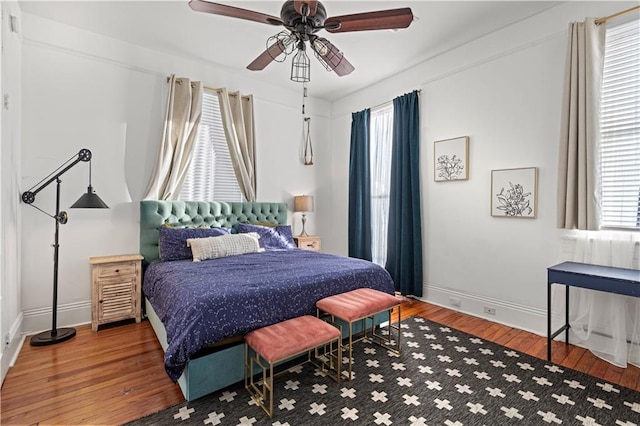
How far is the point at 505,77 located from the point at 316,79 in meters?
2.54

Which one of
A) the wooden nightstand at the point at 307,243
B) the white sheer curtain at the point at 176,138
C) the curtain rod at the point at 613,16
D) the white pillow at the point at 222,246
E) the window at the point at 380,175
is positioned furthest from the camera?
the wooden nightstand at the point at 307,243

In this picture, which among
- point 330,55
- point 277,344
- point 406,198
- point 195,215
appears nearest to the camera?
point 277,344

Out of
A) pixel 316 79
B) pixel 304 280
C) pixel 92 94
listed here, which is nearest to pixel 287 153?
pixel 316 79

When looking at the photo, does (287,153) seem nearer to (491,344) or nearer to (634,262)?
(491,344)

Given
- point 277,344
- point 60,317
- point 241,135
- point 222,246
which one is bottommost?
point 60,317

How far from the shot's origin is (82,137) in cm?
335

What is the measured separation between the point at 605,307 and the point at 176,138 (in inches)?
191

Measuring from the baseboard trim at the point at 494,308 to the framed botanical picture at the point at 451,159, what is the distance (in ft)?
4.75

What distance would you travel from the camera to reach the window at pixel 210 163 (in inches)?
165

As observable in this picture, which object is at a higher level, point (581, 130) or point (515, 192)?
point (581, 130)

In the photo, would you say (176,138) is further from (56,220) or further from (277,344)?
(277,344)

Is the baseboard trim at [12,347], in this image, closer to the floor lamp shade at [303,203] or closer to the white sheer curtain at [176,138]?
the white sheer curtain at [176,138]

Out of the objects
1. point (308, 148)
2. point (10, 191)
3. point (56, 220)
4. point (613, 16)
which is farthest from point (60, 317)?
point (613, 16)

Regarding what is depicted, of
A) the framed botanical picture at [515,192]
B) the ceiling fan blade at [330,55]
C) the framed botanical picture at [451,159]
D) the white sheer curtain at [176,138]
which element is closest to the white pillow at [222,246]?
the white sheer curtain at [176,138]
